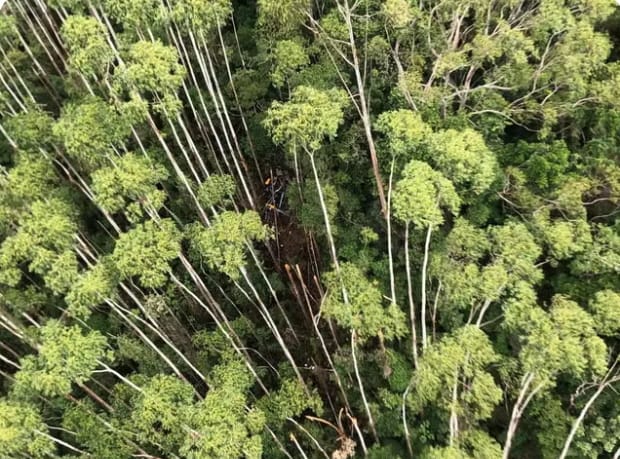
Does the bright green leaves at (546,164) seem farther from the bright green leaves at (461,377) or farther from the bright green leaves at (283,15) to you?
the bright green leaves at (283,15)

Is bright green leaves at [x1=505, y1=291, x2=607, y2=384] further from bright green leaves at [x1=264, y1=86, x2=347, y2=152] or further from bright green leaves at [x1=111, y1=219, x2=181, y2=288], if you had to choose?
bright green leaves at [x1=111, y1=219, x2=181, y2=288]

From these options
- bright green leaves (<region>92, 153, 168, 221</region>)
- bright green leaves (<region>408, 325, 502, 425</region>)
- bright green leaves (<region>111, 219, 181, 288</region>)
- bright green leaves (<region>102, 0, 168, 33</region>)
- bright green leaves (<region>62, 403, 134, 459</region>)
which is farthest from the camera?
bright green leaves (<region>102, 0, 168, 33</region>)

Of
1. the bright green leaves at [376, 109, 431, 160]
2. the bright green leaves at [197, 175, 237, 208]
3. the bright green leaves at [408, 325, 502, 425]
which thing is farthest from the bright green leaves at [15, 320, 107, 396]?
the bright green leaves at [376, 109, 431, 160]

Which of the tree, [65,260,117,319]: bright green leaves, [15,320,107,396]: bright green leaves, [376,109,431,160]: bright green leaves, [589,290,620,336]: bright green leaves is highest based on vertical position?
[376,109,431,160]: bright green leaves

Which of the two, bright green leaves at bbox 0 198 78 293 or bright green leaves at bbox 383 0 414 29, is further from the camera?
bright green leaves at bbox 383 0 414 29

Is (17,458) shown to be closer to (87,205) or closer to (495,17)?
(87,205)

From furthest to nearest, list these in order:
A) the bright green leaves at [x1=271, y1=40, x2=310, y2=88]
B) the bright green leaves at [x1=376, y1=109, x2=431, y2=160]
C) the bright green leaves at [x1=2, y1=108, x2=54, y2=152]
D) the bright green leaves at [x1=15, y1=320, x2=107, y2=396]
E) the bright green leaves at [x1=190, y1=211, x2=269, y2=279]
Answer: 1. the bright green leaves at [x1=2, y1=108, x2=54, y2=152]
2. the bright green leaves at [x1=271, y1=40, x2=310, y2=88]
3. the bright green leaves at [x1=190, y1=211, x2=269, y2=279]
4. the bright green leaves at [x1=376, y1=109, x2=431, y2=160]
5. the bright green leaves at [x1=15, y1=320, x2=107, y2=396]

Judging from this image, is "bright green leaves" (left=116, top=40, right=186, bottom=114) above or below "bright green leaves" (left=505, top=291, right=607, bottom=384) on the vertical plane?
above
